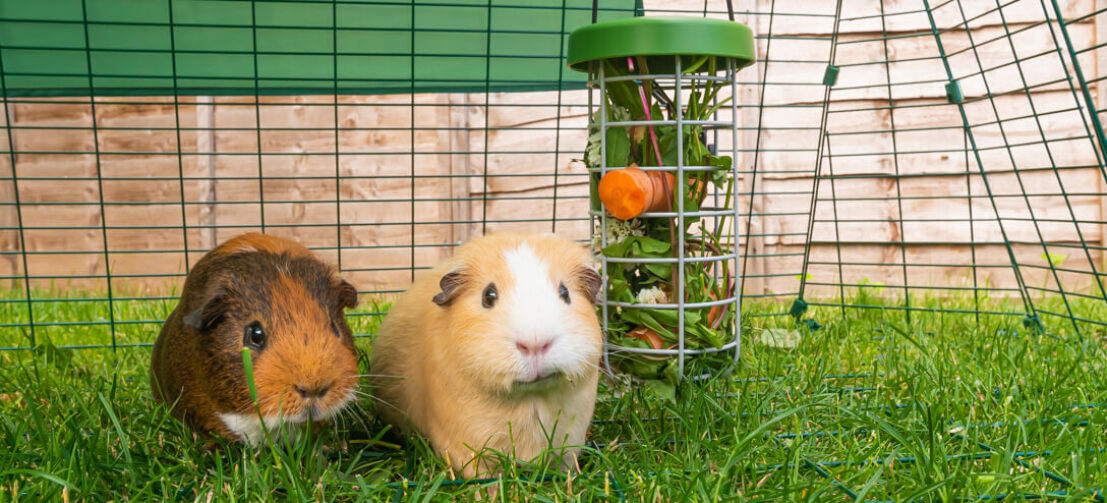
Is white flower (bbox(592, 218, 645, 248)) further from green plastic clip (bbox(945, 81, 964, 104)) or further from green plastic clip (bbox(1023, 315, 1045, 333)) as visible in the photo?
green plastic clip (bbox(1023, 315, 1045, 333))

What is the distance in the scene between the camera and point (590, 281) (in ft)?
6.30

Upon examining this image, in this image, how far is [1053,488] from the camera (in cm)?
179

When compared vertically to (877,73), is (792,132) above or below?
below

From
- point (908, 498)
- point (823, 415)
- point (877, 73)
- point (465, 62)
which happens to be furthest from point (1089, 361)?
point (877, 73)

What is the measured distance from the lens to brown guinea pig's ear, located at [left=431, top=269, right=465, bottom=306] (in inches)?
73.0

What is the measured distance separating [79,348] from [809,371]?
256 centimetres

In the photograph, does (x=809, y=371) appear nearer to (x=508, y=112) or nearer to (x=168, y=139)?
(x=508, y=112)

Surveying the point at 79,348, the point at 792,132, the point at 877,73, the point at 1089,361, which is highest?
the point at 877,73

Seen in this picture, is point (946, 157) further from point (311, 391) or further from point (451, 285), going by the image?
point (311, 391)

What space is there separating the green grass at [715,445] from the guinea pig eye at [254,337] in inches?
9.1

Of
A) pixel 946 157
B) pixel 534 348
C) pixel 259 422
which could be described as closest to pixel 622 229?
pixel 534 348

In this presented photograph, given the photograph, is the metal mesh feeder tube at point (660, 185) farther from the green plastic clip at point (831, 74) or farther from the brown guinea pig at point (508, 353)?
the green plastic clip at point (831, 74)

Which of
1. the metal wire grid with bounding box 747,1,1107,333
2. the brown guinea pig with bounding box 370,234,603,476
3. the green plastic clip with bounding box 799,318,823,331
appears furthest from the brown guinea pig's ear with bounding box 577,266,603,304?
the metal wire grid with bounding box 747,1,1107,333

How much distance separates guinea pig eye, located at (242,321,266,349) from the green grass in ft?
0.75
